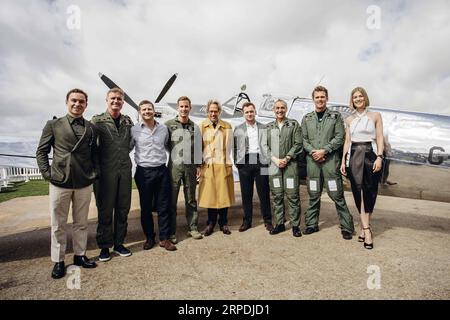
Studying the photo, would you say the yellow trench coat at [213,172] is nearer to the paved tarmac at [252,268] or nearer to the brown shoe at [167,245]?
the paved tarmac at [252,268]

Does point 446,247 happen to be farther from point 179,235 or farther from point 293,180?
point 179,235

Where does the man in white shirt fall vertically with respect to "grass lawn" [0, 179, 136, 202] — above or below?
above

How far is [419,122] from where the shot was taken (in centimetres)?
441

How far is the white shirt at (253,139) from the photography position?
4.80 meters

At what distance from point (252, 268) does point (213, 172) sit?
178 centimetres

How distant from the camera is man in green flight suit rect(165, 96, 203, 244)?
4246mm

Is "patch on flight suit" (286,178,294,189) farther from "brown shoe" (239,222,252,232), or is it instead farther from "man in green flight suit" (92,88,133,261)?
"man in green flight suit" (92,88,133,261)

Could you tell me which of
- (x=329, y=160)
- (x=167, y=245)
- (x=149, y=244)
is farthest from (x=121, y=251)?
(x=329, y=160)

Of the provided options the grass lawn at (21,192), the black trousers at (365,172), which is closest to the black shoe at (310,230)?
the black trousers at (365,172)

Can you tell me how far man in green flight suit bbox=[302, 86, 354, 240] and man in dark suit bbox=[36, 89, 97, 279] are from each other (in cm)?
331

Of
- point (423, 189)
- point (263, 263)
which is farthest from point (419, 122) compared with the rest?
point (263, 263)

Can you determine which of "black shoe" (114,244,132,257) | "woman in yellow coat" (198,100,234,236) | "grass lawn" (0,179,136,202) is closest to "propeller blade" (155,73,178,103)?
"woman in yellow coat" (198,100,234,236)

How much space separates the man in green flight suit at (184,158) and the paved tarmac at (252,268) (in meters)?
0.45
